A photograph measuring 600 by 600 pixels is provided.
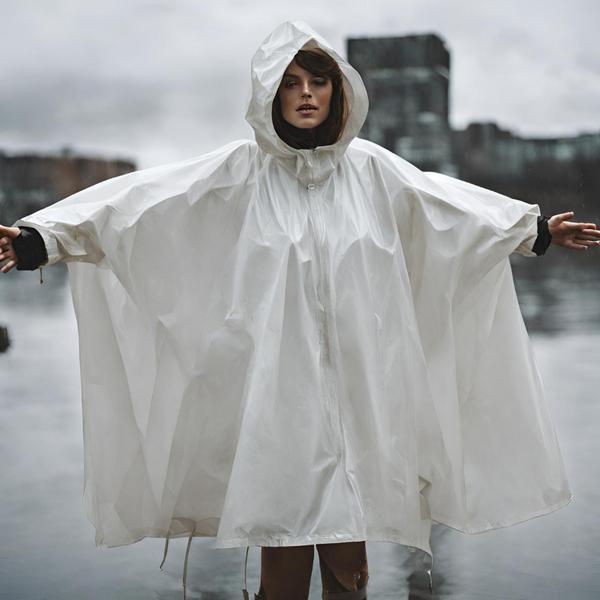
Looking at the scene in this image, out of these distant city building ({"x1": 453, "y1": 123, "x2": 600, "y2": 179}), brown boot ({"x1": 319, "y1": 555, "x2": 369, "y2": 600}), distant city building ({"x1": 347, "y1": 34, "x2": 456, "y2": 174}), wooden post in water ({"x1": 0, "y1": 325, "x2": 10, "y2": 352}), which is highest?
distant city building ({"x1": 347, "y1": 34, "x2": 456, "y2": 174})

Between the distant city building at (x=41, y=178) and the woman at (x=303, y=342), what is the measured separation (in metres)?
17.8

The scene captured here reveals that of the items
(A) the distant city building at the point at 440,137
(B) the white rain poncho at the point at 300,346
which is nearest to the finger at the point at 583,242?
(B) the white rain poncho at the point at 300,346

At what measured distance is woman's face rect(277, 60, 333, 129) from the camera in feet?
12.3

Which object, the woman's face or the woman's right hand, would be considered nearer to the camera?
the woman's right hand

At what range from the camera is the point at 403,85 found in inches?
688

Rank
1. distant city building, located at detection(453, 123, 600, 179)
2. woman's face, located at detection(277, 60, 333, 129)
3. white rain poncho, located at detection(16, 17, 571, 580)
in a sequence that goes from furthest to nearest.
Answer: distant city building, located at detection(453, 123, 600, 179)
woman's face, located at detection(277, 60, 333, 129)
white rain poncho, located at detection(16, 17, 571, 580)

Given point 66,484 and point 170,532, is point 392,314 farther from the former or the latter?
point 66,484

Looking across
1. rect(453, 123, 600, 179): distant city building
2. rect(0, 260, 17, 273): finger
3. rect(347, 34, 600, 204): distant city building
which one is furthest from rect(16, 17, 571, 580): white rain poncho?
rect(453, 123, 600, 179): distant city building

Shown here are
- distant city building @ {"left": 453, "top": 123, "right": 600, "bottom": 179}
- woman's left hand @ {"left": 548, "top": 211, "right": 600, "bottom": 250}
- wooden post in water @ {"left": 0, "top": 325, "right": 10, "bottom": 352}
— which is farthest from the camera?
distant city building @ {"left": 453, "top": 123, "right": 600, "bottom": 179}

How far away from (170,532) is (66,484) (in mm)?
2032

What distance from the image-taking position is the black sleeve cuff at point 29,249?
143 inches

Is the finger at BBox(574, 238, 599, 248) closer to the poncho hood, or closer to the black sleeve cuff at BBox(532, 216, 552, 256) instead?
the black sleeve cuff at BBox(532, 216, 552, 256)

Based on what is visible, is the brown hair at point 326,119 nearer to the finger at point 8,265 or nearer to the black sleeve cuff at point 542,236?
the black sleeve cuff at point 542,236

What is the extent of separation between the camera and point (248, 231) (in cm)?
375
